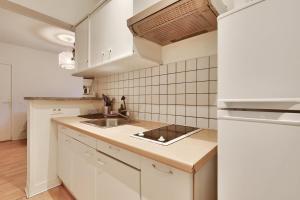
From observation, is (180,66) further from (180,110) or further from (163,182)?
(163,182)

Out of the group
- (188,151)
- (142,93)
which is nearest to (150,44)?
(142,93)

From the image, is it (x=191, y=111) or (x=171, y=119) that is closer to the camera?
(x=191, y=111)

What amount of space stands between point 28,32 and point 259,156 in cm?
394

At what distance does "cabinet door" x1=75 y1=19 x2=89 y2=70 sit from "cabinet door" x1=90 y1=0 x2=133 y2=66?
0.42ft

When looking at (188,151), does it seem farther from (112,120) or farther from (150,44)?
(112,120)

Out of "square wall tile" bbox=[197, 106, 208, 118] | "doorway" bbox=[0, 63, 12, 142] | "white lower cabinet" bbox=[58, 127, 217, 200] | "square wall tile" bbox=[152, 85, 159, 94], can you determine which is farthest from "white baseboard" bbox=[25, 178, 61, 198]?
"doorway" bbox=[0, 63, 12, 142]

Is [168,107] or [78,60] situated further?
[78,60]

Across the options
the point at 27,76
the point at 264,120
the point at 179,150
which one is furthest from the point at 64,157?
the point at 27,76

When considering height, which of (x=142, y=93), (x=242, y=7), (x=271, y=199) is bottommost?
(x=271, y=199)

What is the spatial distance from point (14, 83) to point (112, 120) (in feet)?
11.4

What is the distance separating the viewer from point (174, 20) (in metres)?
0.95

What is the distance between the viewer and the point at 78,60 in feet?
Answer: 6.12

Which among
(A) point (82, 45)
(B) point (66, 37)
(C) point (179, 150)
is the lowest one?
(C) point (179, 150)

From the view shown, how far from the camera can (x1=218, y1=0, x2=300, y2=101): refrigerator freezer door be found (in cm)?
45
